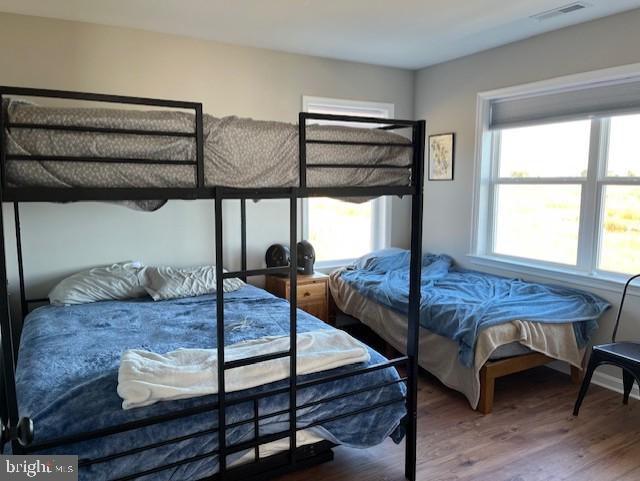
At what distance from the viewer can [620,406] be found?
2.95m

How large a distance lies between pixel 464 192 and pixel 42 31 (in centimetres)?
354

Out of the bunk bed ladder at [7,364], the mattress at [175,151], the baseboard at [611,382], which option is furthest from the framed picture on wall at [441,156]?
the bunk bed ladder at [7,364]

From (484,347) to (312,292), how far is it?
153cm

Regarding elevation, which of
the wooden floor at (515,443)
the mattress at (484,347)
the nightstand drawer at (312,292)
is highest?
the nightstand drawer at (312,292)

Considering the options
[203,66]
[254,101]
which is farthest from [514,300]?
[203,66]

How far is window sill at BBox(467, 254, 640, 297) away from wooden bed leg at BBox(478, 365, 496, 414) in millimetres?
1138

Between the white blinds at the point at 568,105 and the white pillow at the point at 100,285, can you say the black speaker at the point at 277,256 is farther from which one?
the white blinds at the point at 568,105

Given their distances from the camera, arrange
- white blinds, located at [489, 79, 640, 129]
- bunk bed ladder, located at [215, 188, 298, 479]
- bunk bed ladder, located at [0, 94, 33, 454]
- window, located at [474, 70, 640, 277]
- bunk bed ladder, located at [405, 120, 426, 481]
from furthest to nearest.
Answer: window, located at [474, 70, 640, 277], white blinds, located at [489, 79, 640, 129], bunk bed ladder, located at [405, 120, 426, 481], bunk bed ladder, located at [215, 188, 298, 479], bunk bed ladder, located at [0, 94, 33, 454]

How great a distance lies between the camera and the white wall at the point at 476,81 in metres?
3.08

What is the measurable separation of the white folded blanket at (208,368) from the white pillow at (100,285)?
1.41 meters

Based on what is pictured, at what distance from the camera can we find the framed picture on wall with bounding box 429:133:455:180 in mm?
4340

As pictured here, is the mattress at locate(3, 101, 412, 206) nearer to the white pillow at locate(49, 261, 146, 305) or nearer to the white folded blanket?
the white folded blanket

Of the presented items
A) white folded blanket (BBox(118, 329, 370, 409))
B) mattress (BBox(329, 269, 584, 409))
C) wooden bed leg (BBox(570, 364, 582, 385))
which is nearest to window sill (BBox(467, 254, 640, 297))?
mattress (BBox(329, 269, 584, 409))

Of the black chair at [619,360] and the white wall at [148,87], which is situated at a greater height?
the white wall at [148,87]
